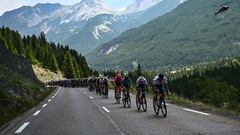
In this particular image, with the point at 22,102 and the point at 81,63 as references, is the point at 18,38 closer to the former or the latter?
the point at 81,63

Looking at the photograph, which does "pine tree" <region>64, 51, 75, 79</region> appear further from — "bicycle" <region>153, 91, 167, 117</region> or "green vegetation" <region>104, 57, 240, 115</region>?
"bicycle" <region>153, 91, 167, 117</region>

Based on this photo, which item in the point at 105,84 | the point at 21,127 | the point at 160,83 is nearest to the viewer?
the point at 21,127

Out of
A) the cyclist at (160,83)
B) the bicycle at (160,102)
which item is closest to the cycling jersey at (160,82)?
the cyclist at (160,83)

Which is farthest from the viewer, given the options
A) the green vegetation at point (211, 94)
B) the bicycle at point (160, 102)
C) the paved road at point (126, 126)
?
the green vegetation at point (211, 94)

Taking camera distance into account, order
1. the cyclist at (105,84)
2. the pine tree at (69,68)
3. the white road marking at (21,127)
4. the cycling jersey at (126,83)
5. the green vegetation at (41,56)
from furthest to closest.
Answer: the pine tree at (69,68) → the green vegetation at (41,56) → the cyclist at (105,84) → the cycling jersey at (126,83) → the white road marking at (21,127)

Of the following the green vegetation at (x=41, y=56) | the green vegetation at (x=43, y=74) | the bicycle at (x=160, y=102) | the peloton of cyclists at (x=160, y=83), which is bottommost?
the bicycle at (x=160, y=102)

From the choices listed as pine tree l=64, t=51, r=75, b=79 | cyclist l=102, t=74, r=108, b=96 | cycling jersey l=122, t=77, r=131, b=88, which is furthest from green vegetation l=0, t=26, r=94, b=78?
cycling jersey l=122, t=77, r=131, b=88

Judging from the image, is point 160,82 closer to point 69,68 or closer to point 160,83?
point 160,83

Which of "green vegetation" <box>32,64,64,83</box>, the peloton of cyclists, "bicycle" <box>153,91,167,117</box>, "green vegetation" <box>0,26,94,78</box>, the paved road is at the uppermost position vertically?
"green vegetation" <box>0,26,94,78</box>

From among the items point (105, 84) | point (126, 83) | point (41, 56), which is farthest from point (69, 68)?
point (126, 83)

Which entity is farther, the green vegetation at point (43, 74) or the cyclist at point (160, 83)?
the green vegetation at point (43, 74)

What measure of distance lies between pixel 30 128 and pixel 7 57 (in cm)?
2851

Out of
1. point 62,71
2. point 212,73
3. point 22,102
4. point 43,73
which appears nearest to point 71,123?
point 22,102

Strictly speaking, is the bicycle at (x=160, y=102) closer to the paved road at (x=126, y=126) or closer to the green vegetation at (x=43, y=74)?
the paved road at (x=126, y=126)
